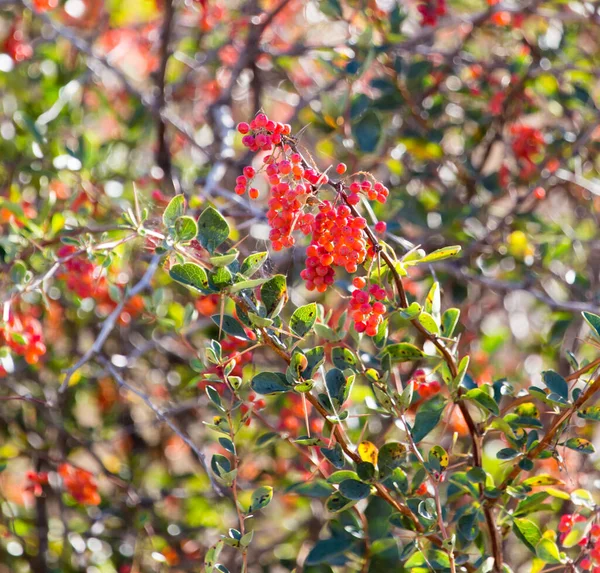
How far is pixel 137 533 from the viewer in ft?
6.38

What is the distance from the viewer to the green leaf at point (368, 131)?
1.89 m

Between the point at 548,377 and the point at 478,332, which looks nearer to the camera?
the point at 548,377

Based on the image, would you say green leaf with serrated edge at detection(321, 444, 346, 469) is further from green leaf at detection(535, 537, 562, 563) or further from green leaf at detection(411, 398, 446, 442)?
green leaf at detection(535, 537, 562, 563)

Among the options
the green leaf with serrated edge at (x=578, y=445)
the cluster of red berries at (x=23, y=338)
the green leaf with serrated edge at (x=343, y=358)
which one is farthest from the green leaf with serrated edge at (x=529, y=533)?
the cluster of red berries at (x=23, y=338)

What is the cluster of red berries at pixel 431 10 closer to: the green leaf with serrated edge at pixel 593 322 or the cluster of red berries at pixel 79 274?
the cluster of red berries at pixel 79 274

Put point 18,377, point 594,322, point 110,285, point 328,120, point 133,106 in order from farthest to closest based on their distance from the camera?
point 133,106, point 18,377, point 328,120, point 110,285, point 594,322

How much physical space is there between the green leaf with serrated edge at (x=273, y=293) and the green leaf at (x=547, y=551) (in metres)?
0.55

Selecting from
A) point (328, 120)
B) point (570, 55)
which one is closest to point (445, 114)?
point (570, 55)

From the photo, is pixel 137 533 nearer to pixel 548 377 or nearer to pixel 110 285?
pixel 110 285

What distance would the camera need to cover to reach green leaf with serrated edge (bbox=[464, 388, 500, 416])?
1.12m

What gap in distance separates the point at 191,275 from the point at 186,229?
0.08 m

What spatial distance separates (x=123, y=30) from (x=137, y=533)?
197cm

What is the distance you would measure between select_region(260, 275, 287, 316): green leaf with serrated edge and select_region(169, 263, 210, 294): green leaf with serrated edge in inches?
3.3

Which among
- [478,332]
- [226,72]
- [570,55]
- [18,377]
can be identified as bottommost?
[18,377]
